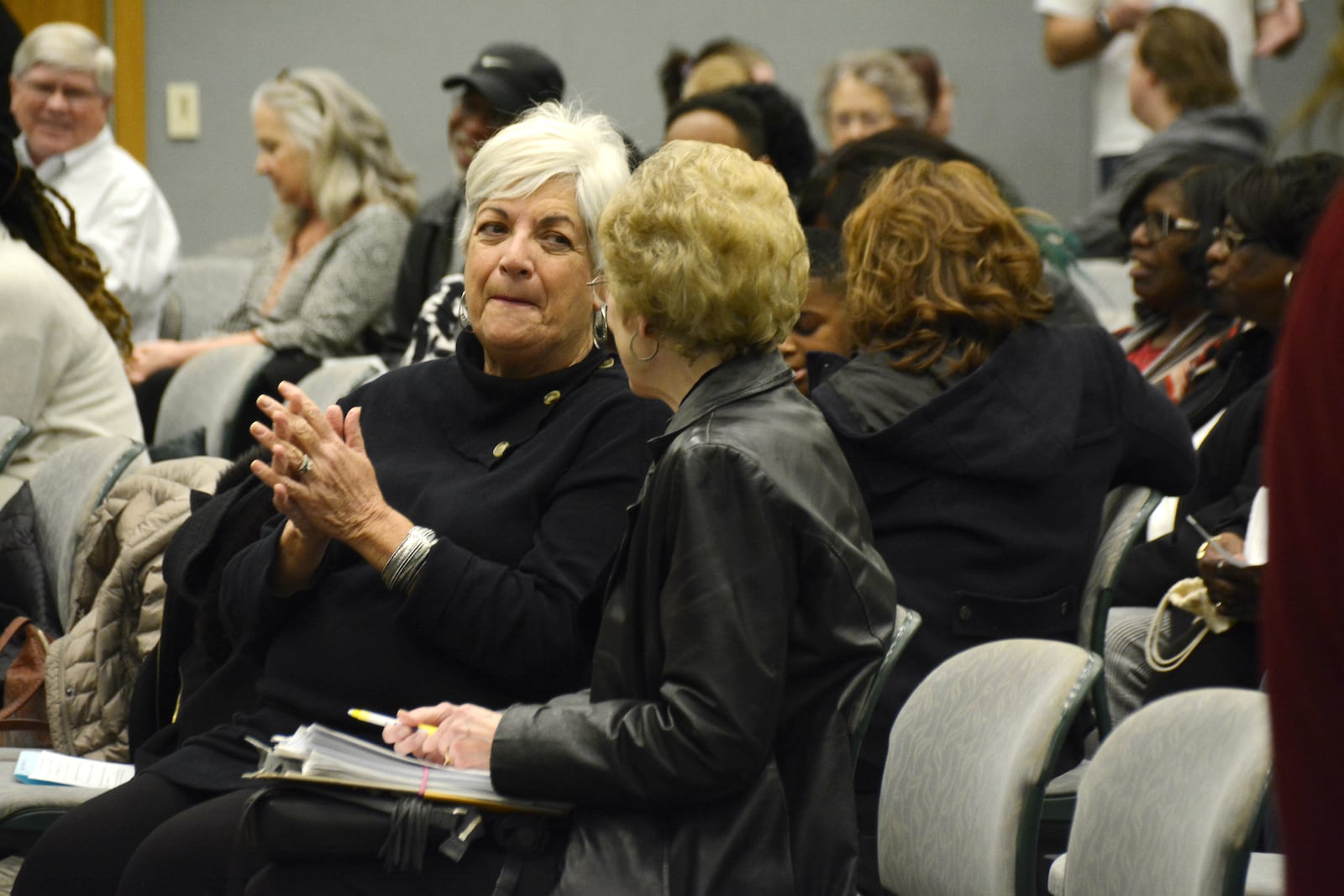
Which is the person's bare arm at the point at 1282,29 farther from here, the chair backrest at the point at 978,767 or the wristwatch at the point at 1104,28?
the chair backrest at the point at 978,767

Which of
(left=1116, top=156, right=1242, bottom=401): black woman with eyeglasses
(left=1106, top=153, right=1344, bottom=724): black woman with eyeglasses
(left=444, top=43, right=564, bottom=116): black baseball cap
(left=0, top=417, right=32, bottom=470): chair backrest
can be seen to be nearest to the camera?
(left=1106, top=153, right=1344, bottom=724): black woman with eyeglasses

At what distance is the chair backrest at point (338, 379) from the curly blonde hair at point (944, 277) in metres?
1.47

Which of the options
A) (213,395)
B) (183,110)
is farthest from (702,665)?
(183,110)

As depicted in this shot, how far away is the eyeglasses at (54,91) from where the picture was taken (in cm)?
558

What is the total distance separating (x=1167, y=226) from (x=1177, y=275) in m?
0.13

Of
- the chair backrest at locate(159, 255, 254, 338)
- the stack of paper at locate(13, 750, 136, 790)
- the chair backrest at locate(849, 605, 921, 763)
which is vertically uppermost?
the chair backrest at locate(849, 605, 921, 763)

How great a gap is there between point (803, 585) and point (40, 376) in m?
2.44

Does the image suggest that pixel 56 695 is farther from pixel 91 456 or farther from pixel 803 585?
pixel 803 585

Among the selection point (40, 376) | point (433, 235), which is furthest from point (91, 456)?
point (433, 235)

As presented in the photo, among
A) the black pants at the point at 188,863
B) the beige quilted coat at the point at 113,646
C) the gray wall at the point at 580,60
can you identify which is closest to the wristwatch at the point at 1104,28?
the gray wall at the point at 580,60

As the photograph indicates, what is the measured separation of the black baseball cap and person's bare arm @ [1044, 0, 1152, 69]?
223 cm

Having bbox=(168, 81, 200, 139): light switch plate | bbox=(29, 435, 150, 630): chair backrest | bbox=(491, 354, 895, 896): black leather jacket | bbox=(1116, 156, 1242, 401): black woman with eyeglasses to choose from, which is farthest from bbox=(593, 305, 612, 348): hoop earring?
bbox=(168, 81, 200, 139): light switch plate

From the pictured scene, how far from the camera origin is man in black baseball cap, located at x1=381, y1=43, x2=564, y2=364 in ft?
15.9

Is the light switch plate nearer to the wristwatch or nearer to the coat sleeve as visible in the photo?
the wristwatch
